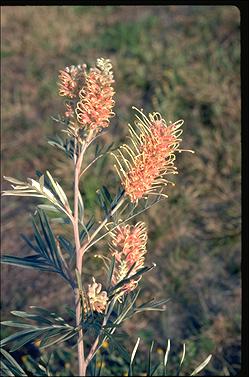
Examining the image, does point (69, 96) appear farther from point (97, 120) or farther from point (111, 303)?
point (111, 303)

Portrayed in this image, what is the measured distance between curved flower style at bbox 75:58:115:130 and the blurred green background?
4.97 ft

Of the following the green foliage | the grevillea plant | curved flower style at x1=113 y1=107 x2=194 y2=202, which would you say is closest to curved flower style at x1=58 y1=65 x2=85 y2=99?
the grevillea plant

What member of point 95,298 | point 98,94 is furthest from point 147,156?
point 95,298

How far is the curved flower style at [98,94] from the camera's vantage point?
1.23 m

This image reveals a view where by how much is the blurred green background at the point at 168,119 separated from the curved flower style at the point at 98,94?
1514 mm

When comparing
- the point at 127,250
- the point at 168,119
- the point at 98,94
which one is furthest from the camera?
the point at 168,119

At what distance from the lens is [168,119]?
3654mm

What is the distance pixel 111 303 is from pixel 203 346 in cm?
130

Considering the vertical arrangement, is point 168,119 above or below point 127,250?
above

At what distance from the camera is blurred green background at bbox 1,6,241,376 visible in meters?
2.81

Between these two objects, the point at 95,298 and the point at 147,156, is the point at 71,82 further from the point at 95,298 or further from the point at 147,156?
the point at 95,298

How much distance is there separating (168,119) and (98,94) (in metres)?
2.44
